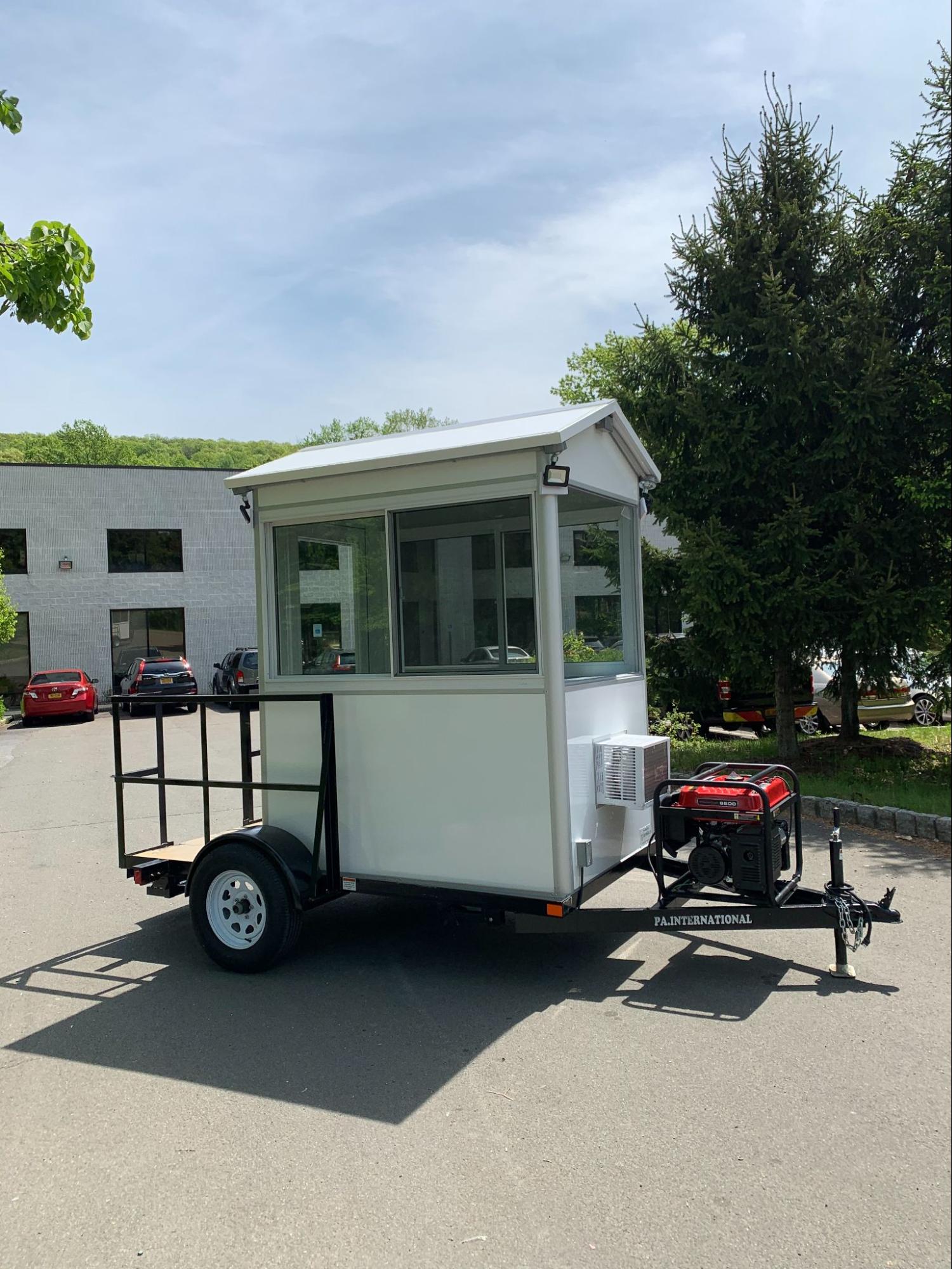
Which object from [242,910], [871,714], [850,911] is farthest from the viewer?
[871,714]

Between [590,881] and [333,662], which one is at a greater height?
[333,662]

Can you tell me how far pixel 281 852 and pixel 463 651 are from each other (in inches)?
61.2

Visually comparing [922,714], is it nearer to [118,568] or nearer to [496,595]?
[496,595]

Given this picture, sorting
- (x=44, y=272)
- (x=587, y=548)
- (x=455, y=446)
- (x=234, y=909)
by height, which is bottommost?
(x=234, y=909)

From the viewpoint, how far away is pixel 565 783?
4965mm

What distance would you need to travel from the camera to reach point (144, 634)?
30656 millimetres

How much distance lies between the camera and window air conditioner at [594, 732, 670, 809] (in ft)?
17.2

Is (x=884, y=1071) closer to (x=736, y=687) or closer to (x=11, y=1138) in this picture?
(x=11, y=1138)

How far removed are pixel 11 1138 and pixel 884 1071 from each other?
3292 mm

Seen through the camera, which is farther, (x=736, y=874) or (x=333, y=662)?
(x=333, y=662)

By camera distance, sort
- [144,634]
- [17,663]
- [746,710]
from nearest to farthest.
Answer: [746,710]
[17,663]
[144,634]

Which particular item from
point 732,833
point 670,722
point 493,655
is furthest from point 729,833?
point 670,722

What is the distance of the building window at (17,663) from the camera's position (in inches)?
1150

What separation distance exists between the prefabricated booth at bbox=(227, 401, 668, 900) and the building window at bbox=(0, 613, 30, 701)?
86.2 ft
